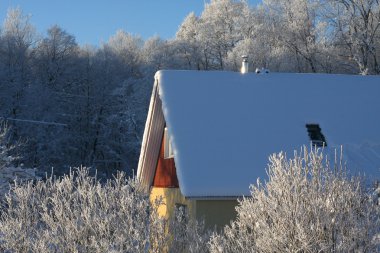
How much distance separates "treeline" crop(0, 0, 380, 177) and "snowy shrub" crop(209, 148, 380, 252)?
83.2ft

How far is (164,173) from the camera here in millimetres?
13633

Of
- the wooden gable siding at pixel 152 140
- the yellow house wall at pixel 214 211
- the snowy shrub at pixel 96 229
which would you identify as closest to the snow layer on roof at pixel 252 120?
the yellow house wall at pixel 214 211

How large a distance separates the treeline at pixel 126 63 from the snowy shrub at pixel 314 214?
83.2 feet

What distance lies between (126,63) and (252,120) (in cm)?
3136

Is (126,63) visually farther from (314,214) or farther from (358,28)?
(314,214)

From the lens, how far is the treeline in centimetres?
3198

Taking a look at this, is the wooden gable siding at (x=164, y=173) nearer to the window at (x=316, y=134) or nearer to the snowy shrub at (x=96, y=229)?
the window at (x=316, y=134)

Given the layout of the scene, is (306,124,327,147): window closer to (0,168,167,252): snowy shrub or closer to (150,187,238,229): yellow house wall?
(150,187,238,229): yellow house wall

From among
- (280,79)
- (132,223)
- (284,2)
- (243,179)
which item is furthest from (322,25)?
(132,223)

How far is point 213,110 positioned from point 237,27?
1033 inches

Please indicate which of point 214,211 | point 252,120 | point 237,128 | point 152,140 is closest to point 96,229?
point 214,211

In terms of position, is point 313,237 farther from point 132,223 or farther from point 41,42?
point 41,42

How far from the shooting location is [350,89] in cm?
1441

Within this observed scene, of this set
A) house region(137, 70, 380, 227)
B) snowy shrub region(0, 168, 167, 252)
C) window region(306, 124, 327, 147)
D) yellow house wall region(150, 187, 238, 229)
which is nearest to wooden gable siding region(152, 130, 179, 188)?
house region(137, 70, 380, 227)
